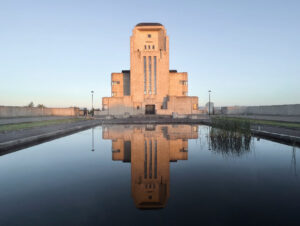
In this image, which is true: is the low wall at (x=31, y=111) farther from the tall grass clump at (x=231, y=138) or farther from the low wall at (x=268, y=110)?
the low wall at (x=268, y=110)

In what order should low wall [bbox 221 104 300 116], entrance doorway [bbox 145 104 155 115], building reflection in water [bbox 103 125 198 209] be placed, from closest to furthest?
1. building reflection in water [bbox 103 125 198 209]
2. low wall [bbox 221 104 300 116]
3. entrance doorway [bbox 145 104 155 115]

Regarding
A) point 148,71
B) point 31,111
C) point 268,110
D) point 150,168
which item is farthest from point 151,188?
point 148,71

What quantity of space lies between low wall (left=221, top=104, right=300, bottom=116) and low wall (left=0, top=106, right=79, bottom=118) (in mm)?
42987

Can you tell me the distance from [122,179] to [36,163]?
3.88 metres

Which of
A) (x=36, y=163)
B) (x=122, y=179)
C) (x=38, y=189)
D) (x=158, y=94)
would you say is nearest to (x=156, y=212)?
(x=122, y=179)

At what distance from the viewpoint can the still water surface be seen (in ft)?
10.7

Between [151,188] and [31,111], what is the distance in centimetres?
3957

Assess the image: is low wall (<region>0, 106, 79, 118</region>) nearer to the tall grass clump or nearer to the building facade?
the building facade

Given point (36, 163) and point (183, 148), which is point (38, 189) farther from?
point (183, 148)

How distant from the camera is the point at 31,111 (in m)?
35.2

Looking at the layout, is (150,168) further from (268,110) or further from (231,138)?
(268,110)

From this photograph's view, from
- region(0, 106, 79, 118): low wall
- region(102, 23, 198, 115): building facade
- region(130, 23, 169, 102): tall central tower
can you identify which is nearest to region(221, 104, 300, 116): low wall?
region(102, 23, 198, 115): building facade

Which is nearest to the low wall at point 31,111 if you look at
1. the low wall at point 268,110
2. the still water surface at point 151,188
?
the still water surface at point 151,188

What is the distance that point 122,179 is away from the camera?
17.1ft
